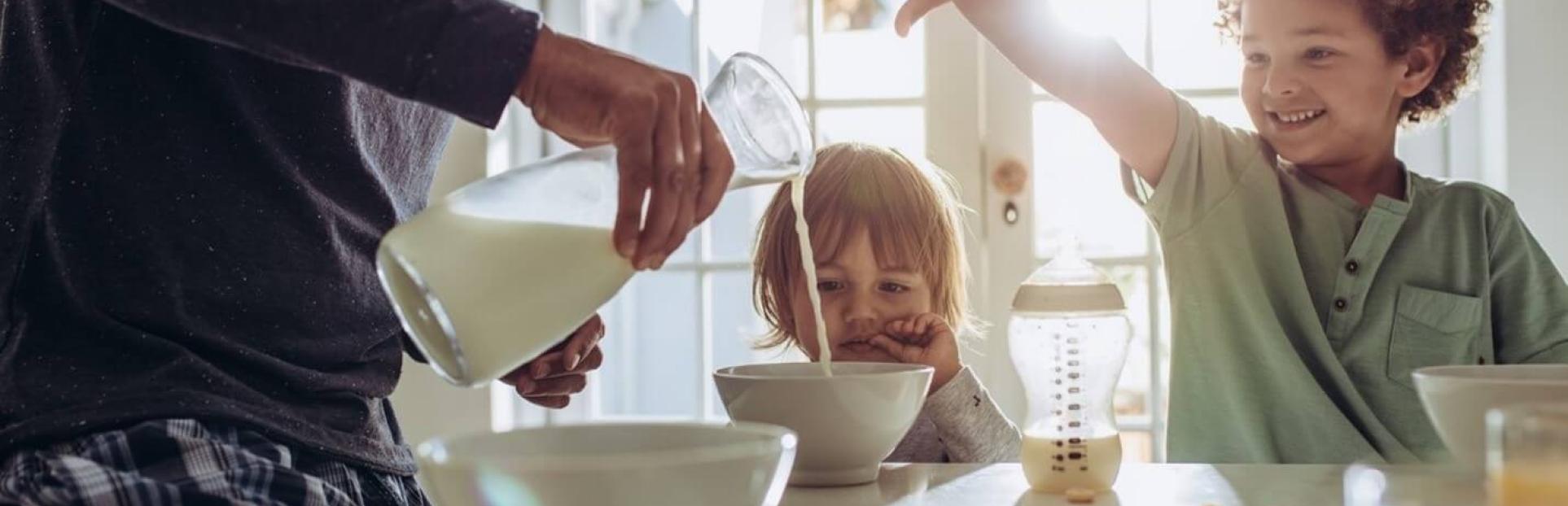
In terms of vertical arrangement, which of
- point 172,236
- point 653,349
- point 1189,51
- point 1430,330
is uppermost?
point 1189,51

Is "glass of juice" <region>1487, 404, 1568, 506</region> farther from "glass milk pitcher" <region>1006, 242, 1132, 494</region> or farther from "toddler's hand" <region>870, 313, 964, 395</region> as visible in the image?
"toddler's hand" <region>870, 313, 964, 395</region>

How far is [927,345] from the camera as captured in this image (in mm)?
1334

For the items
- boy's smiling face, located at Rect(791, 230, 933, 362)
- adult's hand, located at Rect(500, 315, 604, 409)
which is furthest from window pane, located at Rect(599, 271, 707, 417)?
adult's hand, located at Rect(500, 315, 604, 409)

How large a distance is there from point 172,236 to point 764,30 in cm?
179

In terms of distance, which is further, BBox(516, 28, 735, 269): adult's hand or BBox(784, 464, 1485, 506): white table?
BBox(784, 464, 1485, 506): white table

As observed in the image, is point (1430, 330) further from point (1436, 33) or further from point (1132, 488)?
point (1132, 488)

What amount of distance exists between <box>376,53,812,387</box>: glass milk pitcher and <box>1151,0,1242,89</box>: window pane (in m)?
1.88

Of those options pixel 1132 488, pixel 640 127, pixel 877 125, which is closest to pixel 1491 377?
pixel 1132 488

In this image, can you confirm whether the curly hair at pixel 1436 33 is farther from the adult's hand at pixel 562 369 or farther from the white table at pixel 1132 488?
the adult's hand at pixel 562 369

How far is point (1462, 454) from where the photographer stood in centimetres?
75

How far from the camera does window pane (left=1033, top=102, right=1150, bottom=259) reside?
2.40 meters

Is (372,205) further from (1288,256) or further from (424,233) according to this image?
(1288,256)

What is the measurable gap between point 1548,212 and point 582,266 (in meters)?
1.96

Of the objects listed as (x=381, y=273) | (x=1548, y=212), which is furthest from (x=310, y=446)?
(x=1548, y=212)
